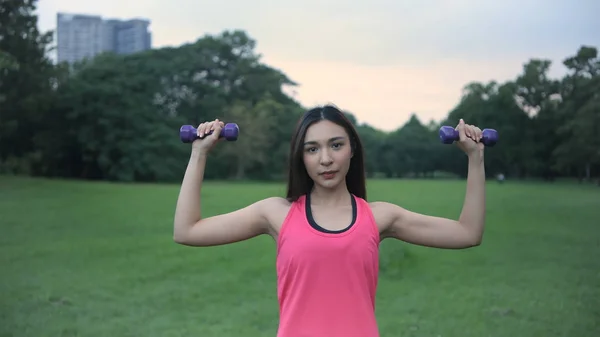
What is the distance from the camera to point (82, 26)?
1237 cm

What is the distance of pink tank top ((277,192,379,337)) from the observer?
1.43 metres

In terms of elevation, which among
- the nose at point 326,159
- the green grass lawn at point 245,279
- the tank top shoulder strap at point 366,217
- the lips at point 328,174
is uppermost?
the nose at point 326,159

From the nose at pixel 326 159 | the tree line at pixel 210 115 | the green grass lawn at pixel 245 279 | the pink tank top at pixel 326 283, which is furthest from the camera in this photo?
the tree line at pixel 210 115

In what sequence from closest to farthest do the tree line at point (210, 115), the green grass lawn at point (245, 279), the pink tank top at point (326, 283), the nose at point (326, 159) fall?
the pink tank top at point (326, 283) < the nose at point (326, 159) < the green grass lawn at point (245, 279) < the tree line at point (210, 115)

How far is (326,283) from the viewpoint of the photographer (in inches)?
56.4

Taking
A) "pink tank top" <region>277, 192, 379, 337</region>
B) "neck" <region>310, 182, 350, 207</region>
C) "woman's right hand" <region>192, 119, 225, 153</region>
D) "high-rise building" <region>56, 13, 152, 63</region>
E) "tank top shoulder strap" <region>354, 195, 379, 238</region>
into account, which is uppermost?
"high-rise building" <region>56, 13, 152, 63</region>

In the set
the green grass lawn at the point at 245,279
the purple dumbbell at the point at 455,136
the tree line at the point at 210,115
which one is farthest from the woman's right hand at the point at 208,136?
the tree line at the point at 210,115

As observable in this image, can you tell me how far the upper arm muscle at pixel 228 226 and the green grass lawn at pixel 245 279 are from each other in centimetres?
91

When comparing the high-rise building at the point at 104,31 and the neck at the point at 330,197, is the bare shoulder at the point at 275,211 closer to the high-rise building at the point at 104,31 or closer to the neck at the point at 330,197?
the neck at the point at 330,197

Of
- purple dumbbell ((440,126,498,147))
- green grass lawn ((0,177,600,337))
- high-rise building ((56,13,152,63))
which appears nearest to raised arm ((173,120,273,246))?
purple dumbbell ((440,126,498,147))

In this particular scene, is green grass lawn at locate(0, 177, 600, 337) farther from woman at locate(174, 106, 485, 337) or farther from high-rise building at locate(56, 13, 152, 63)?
high-rise building at locate(56, 13, 152, 63)

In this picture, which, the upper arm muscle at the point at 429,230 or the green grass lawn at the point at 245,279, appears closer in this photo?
the upper arm muscle at the point at 429,230

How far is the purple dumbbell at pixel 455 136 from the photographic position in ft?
5.20

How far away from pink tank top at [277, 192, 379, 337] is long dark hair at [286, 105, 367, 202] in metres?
0.18
